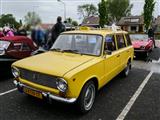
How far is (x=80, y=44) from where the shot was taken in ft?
19.8

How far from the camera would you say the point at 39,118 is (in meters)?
4.81

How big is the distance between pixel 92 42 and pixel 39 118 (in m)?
2.35

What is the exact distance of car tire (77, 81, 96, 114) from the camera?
15.8 ft

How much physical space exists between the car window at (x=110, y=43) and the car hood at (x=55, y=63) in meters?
0.81

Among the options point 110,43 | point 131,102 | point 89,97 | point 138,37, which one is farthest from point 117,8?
point 89,97

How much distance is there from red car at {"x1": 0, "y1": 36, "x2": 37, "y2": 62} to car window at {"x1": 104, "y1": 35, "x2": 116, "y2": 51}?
137 inches

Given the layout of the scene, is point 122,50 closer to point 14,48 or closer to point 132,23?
point 14,48

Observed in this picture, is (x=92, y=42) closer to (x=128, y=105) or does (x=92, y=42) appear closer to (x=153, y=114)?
(x=128, y=105)

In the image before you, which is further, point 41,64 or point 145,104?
point 145,104

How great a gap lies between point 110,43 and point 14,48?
3630mm

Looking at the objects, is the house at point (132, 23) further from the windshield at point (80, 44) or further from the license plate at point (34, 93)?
the license plate at point (34, 93)

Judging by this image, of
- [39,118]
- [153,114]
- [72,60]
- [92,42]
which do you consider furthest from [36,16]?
[153,114]

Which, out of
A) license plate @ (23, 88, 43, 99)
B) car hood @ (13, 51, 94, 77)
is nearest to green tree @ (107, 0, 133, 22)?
car hood @ (13, 51, 94, 77)

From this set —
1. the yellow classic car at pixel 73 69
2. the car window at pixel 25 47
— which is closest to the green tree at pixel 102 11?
the car window at pixel 25 47
